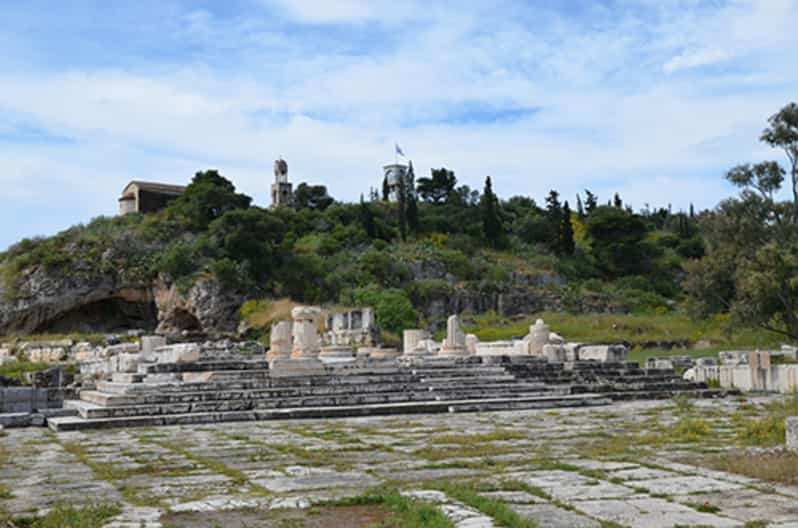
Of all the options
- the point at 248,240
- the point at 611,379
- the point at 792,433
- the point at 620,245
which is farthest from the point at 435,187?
the point at 792,433

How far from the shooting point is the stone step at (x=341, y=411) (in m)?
13.7

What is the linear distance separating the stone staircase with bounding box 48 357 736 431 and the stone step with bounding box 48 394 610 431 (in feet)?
0.06

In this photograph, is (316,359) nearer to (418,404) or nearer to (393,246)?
(418,404)

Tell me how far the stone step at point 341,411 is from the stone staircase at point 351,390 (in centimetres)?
2

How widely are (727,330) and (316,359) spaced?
19.8 m

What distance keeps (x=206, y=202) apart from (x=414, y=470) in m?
49.8

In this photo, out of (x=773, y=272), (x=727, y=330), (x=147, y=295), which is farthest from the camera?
(x=147, y=295)

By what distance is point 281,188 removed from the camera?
265ft

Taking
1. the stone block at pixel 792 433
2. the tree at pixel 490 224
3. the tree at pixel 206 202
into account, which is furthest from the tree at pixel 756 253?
the tree at pixel 206 202

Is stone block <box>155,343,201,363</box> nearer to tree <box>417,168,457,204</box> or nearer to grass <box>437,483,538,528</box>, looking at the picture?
grass <box>437,483,538,528</box>

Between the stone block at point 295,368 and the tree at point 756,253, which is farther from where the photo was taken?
the tree at point 756,253

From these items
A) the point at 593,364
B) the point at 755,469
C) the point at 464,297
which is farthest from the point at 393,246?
the point at 755,469

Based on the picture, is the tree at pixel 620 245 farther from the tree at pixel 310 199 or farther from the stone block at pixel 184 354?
the stone block at pixel 184 354

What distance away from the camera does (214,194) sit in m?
55.7
